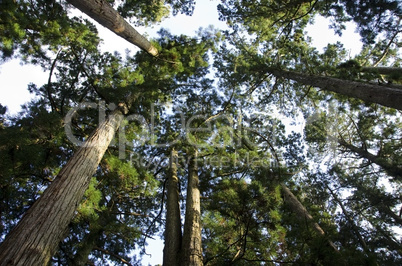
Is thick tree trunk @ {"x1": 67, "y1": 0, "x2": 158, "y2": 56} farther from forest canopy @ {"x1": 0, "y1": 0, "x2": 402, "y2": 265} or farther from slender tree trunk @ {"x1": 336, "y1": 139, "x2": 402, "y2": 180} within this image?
slender tree trunk @ {"x1": 336, "y1": 139, "x2": 402, "y2": 180}

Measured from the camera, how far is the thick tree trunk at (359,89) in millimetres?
4043

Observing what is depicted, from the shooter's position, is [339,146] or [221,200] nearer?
[221,200]

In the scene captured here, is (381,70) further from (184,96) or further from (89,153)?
(89,153)

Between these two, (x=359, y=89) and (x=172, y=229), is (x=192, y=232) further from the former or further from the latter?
(x=359, y=89)

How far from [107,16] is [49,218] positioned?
11.1ft

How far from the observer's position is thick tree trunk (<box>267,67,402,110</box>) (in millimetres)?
4043

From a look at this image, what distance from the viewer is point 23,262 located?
7.07 ft

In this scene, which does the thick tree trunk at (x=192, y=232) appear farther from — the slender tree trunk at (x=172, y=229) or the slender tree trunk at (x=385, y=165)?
the slender tree trunk at (x=385, y=165)

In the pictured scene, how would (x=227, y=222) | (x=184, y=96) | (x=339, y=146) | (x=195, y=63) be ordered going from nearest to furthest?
(x=227, y=222)
(x=195, y=63)
(x=184, y=96)
(x=339, y=146)

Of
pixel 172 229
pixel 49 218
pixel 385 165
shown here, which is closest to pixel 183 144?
pixel 172 229

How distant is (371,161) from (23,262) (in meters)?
11.7

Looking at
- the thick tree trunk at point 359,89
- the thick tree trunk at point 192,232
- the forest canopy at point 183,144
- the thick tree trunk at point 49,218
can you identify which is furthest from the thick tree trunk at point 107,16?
the thick tree trunk at point 359,89

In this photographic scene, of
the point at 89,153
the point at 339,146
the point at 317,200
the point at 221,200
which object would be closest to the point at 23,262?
the point at 89,153

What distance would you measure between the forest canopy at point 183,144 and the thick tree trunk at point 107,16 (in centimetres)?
3
